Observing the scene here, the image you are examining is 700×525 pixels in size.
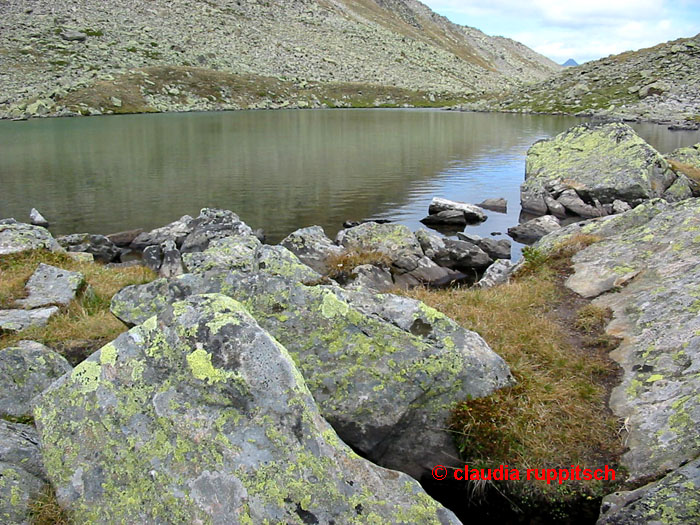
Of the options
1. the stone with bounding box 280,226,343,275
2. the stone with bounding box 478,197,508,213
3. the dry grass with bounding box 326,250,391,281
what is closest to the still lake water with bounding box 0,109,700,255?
the stone with bounding box 478,197,508,213

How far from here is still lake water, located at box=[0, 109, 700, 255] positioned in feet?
103

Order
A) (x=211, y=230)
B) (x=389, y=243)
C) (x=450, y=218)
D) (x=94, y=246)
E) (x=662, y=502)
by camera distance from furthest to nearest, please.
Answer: (x=450, y=218)
(x=94, y=246)
(x=211, y=230)
(x=389, y=243)
(x=662, y=502)

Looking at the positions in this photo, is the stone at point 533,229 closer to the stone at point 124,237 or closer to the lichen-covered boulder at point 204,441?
the stone at point 124,237

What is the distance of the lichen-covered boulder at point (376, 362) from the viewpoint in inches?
273

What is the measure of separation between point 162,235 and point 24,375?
18.9 metres

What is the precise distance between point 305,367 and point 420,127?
3265 inches

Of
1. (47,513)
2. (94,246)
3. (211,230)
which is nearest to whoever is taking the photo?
(47,513)

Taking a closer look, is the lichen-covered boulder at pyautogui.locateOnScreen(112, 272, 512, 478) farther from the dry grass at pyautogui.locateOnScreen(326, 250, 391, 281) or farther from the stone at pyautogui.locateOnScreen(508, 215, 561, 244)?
the stone at pyautogui.locateOnScreen(508, 215, 561, 244)

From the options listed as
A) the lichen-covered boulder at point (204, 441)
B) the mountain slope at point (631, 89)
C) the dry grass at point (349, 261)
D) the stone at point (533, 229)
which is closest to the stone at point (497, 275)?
the dry grass at point (349, 261)

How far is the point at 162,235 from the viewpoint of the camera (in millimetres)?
25188

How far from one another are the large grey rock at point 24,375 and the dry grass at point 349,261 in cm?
1141

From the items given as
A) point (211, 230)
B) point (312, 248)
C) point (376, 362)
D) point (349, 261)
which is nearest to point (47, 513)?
point (376, 362)

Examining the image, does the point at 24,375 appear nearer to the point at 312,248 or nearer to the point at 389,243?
the point at 312,248

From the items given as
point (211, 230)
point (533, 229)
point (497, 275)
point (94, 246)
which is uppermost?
point (211, 230)
